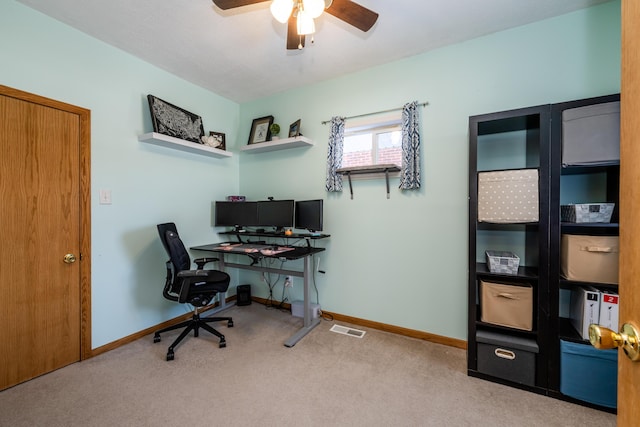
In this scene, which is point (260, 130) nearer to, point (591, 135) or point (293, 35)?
point (293, 35)

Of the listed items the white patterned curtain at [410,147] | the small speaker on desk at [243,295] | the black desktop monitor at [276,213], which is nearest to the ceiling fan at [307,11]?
the white patterned curtain at [410,147]

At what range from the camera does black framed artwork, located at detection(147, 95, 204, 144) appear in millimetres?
2571

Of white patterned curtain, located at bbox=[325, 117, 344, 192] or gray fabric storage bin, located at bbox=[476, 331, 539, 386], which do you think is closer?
gray fabric storage bin, located at bbox=[476, 331, 539, 386]

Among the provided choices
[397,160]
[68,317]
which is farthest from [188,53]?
[68,317]

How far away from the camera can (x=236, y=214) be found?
3240mm

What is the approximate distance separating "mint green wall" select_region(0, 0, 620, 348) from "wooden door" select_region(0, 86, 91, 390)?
10cm

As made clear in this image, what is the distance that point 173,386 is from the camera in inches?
72.9

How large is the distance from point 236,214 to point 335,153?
4.60ft

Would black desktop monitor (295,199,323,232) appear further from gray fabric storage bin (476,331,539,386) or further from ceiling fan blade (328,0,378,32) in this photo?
gray fabric storage bin (476,331,539,386)

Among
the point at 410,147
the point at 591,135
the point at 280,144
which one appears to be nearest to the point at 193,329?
the point at 280,144

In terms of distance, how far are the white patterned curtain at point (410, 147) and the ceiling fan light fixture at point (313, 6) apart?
1276 mm

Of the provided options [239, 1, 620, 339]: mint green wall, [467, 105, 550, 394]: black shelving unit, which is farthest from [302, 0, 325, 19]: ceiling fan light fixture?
[467, 105, 550, 394]: black shelving unit

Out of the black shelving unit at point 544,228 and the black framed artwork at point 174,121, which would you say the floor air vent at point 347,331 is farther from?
the black framed artwork at point 174,121

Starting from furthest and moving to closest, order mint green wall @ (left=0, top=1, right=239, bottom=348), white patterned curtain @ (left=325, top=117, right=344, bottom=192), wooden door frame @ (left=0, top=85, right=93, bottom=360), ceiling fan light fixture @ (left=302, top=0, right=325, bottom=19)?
white patterned curtain @ (left=325, top=117, right=344, bottom=192)
wooden door frame @ (left=0, top=85, right=93, bottom=360)
mint green wall @ (left=0, top=1, right=239, bottom=348)
ceiling fan light fixture @ (left=302, top=0, right=325, bottom=19)
